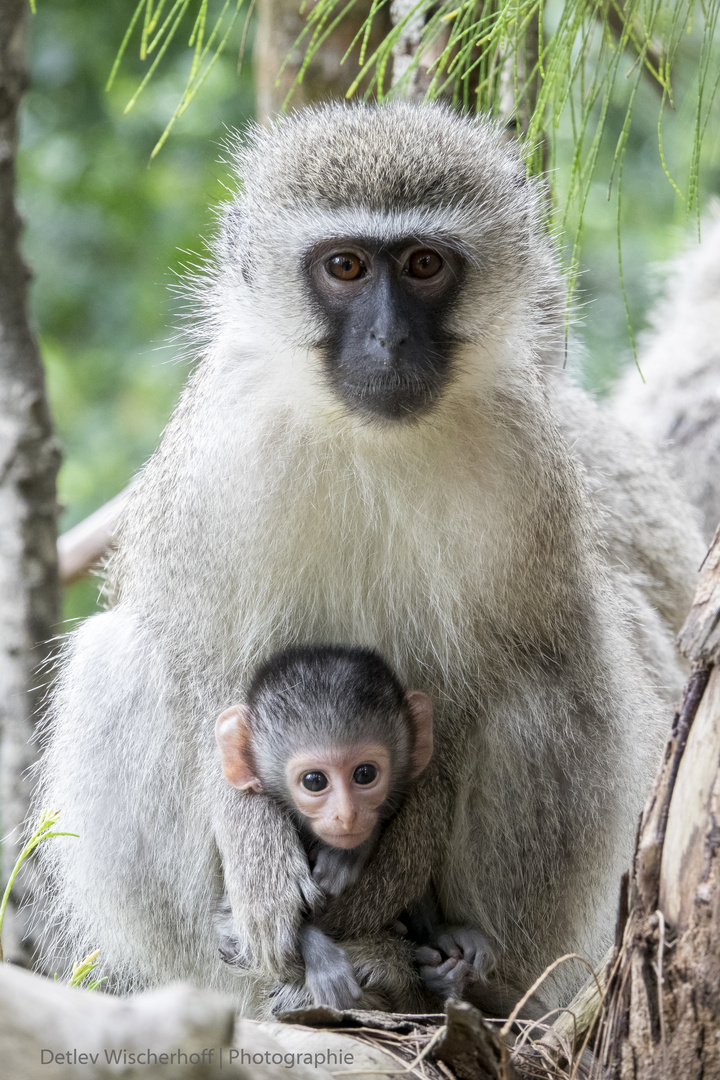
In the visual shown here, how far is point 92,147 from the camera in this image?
6.70 m

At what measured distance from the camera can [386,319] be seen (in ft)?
6.94

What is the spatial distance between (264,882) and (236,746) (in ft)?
0.90

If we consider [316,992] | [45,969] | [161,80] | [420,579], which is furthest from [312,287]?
[161,80]

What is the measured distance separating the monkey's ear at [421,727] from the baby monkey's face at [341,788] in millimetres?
92

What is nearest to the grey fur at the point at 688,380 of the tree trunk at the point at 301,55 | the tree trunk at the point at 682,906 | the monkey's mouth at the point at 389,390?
the tree trunk at the point at 301,55

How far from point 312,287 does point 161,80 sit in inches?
180

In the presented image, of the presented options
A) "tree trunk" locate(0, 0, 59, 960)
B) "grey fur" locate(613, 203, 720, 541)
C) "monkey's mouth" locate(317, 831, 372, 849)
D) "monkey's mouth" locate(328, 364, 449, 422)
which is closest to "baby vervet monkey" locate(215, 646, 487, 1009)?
"monkey's mouth" locate(317, 831, 372, 849)

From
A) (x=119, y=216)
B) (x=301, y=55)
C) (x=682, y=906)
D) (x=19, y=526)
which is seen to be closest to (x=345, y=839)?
(x=682, y=906)

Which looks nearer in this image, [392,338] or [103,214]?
[392,338]

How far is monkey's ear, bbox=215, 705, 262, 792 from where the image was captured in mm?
2361

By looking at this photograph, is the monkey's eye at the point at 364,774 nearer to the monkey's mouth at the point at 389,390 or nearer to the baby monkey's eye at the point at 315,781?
the baby monkey's eye at the point at 315,781

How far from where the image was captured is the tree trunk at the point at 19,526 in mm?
3465

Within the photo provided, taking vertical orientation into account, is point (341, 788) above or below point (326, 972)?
above

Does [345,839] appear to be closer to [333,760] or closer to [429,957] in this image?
[333,760]
